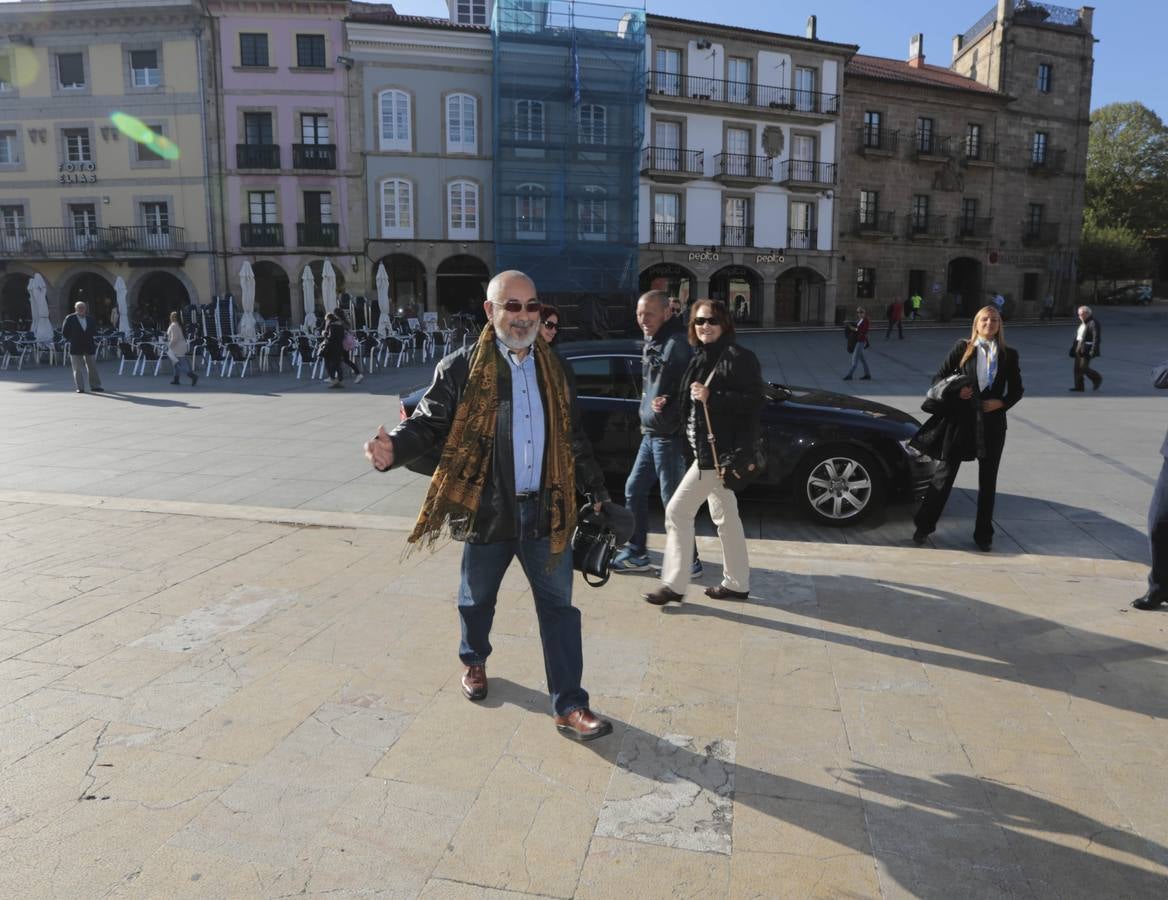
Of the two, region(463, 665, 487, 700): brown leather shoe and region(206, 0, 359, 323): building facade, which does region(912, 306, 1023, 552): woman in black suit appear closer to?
region(463, 665, 487, 700): brown leather shoe

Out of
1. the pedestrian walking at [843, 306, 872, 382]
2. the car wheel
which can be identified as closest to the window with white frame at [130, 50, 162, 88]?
the pedestrian walking at [843, 306, 872, 382]

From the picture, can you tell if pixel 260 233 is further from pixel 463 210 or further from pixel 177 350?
pixel 177 350

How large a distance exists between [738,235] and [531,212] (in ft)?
30.1

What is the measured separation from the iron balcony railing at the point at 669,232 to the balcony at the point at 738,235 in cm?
195

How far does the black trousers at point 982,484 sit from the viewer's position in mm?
5535

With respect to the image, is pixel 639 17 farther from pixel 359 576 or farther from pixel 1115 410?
pixel 359 576

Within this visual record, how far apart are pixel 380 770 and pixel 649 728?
40.2 inches

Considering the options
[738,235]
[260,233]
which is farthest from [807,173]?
[260,233]

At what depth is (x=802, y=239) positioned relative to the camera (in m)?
36.1

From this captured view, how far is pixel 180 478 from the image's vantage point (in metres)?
7.73

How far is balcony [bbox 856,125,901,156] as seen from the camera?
36812 millimetres

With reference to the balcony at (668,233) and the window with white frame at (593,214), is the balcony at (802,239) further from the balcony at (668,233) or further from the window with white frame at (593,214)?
the window with white frame at (593,214)

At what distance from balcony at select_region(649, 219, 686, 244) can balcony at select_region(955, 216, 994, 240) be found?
582 inches

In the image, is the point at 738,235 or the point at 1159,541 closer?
the point at 1159,541
